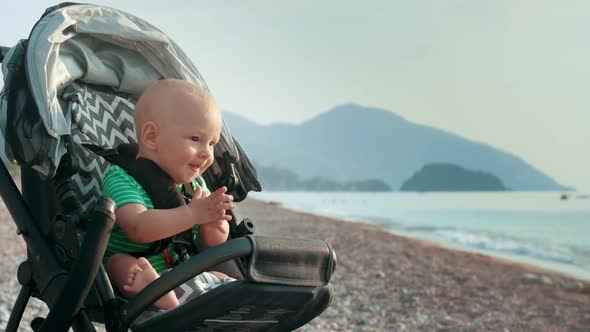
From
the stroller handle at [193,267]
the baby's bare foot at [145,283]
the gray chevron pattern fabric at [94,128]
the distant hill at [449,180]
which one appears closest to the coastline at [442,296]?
the gray chevron pattern fabric at [94,128]

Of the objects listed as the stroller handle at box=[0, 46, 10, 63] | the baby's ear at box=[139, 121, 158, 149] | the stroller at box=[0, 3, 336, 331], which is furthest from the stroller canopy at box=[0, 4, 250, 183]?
the baby's ear at box=[139, 121, 158, 149]

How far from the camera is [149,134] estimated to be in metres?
2.91

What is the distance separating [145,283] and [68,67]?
1.12 m

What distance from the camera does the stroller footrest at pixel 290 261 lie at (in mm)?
2447

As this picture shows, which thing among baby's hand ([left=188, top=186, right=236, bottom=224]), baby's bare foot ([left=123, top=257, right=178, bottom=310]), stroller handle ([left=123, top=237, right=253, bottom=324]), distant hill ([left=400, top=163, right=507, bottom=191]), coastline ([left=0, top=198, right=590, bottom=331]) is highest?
baby's hand ([left=188, top=186, right=236, bottom=224])

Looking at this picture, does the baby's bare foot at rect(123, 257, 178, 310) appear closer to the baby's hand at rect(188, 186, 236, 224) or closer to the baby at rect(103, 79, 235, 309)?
the baby at rect(103, 79, 235, 309)

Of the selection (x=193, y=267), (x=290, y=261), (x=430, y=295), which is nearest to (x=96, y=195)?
(x=193, y=267)

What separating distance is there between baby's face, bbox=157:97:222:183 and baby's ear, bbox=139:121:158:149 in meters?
0.03

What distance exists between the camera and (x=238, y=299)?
2459 mm

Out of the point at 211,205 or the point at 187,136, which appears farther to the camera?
the point at 187,136

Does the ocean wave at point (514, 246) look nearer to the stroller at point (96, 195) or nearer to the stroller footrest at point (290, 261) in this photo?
the stroller at point (96, 195)

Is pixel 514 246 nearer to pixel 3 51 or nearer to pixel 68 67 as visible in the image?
pixel 68 67

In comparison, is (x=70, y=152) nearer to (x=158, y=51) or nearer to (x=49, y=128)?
(x=49, y=128)

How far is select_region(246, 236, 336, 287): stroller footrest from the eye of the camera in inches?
96.3
